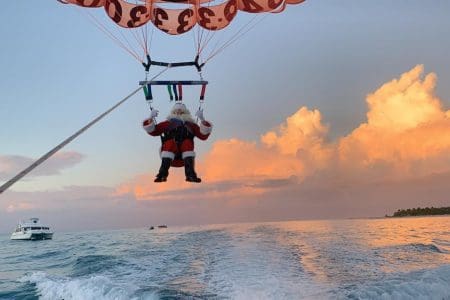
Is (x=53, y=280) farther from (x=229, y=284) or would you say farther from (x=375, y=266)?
(x=375, y=266)

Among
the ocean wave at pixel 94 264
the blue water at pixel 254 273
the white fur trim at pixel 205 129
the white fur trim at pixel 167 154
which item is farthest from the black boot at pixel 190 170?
the ocean wave at pixel 94 264

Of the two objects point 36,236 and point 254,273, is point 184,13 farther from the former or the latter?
point 36,236

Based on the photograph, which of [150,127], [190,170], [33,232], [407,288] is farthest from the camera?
[33,232]

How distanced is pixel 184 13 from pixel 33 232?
53368 millimetres

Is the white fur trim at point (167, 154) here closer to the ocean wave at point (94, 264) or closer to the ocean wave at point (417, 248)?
the ocean wave at point (94, 264)

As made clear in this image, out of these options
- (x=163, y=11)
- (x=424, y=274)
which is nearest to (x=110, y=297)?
(x=163, y=11)

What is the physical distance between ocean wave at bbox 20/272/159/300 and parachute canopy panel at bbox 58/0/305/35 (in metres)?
7.39

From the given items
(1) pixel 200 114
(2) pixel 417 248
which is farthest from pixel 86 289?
(2) pixel 417 248

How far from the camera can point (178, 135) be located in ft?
36.1

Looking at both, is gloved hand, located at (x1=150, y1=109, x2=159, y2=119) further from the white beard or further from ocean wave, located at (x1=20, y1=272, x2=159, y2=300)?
ocean wave, located at (x1=20, y1=272, x2=159, y2=300)

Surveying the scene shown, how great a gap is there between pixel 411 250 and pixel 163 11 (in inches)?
560

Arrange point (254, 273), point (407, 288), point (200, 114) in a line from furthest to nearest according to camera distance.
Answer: point (254, 273)
point (407, 288)
point (200, 114)

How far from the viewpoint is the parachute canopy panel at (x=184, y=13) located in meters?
12.2

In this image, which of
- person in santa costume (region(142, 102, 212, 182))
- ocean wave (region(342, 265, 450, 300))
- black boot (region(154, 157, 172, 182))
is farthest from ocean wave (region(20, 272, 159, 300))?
ocean wave (region(342, 265, 450, 300))
